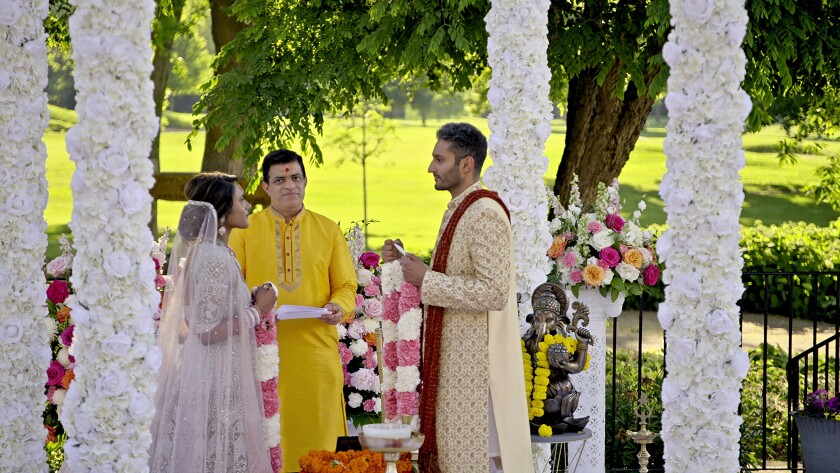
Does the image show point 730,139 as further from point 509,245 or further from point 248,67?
point 248,67

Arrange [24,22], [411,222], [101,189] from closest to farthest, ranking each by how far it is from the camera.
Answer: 1. [101,189]
2. [24,22]
3. [411,222]

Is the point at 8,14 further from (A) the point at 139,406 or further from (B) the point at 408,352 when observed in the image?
(B) the point at 408,352

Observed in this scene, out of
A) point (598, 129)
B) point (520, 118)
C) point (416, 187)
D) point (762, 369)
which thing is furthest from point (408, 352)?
point (416, 187)

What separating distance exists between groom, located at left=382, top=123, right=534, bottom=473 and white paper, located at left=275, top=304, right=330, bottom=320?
683mm

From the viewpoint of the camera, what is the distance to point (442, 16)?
9.63 meters

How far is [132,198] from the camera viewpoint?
386 centimetres

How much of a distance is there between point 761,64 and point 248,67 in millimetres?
4819

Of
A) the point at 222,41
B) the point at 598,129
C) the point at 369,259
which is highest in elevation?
the point at 222,41

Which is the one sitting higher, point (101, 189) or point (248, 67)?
point (248, 67)

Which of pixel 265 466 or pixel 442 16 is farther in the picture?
pixel 442 16

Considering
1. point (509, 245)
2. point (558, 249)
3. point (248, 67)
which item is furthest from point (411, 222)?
point (509, 245)

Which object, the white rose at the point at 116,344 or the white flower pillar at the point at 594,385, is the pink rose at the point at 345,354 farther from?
the white rose at the point at 116,344

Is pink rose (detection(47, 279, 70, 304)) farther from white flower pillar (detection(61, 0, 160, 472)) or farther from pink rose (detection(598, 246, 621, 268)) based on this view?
pink rose (detection(598, 246, 621, 268))

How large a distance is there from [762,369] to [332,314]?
26.2ft
